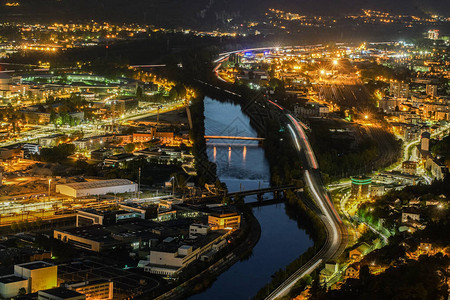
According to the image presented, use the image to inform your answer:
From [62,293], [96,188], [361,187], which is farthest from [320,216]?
[62,293]

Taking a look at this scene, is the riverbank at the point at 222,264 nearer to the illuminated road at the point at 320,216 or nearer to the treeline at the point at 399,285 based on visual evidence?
the illuminated road at the point at 320,216

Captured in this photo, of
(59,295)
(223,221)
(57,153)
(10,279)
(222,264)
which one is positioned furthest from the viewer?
(57,153)

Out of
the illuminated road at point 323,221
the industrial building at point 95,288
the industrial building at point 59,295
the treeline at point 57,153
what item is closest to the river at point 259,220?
the illuminated road at point 323,221

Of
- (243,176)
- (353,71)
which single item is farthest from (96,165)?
(353,71)

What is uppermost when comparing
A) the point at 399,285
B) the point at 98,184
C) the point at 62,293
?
the point at 98,184

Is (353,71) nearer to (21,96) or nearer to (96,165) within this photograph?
(21,96)

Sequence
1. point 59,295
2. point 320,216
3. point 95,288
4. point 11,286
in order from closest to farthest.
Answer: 1. point 59,295
2. point 11,286
3. point 95,288
4. point 320,216

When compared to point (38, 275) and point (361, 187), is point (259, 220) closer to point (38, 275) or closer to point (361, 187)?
point (361, 187)
